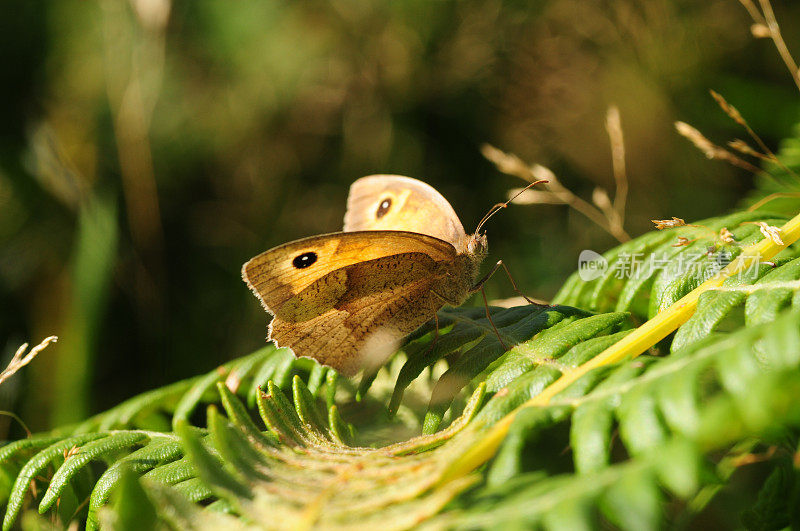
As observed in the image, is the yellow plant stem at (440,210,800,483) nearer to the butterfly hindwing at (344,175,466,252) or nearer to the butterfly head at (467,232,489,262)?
the butterfly head at (467,232,489,262)

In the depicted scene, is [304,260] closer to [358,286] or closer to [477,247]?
[358,286]

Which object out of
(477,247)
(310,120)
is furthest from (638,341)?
(310,120)

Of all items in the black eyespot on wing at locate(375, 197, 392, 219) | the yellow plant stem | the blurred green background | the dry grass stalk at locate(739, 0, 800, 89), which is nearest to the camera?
the yellow plant stem

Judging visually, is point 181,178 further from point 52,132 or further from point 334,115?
point 334,115

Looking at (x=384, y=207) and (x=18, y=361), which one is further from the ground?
(x=18, y=361)

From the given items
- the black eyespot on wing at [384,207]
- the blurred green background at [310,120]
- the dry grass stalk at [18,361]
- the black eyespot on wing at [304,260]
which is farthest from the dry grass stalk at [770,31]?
the dry grass stalk at [18,361]

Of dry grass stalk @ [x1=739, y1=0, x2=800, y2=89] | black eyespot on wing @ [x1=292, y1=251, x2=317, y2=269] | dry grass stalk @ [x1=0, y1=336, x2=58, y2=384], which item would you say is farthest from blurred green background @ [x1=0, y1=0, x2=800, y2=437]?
dry grass stalk @ [x1=0, y1=336, x2=58, y2=384]
